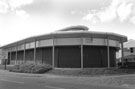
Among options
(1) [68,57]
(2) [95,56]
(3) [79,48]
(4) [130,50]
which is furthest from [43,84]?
(4) [130,50]

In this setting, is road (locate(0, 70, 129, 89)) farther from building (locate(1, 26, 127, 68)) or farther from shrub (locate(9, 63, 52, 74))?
building (locate(1, 26, 127, 68))

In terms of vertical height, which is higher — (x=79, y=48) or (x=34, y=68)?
(x=79, y=48)

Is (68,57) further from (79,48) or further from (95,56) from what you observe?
(95,56)

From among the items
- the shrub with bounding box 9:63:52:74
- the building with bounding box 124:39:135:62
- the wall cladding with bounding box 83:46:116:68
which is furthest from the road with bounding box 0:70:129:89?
the building with bounding box 124:39:135:62

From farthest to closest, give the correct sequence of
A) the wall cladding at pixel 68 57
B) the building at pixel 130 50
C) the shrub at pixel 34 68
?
the building at pixel 130 50
the wall cladding at pixel 68 57
the shrub at pixel 34 68

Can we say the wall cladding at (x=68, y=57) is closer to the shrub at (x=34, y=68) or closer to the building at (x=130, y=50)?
the shrub at (x=34, y=68)

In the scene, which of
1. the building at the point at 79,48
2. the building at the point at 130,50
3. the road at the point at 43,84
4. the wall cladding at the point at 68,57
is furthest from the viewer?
the building at the point at 130,50

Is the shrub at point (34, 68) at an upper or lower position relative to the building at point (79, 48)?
lower

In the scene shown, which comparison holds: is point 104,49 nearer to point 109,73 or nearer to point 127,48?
point 109,73

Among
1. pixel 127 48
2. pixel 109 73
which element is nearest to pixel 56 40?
pixel 109 73

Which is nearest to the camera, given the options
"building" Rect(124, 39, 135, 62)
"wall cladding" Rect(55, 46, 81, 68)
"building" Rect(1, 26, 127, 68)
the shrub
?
the shrub

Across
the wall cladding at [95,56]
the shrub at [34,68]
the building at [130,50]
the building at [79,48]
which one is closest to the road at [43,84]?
the shrub at [34,68]

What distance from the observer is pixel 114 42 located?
93.0 ft

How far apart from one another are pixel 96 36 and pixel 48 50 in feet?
28.7
